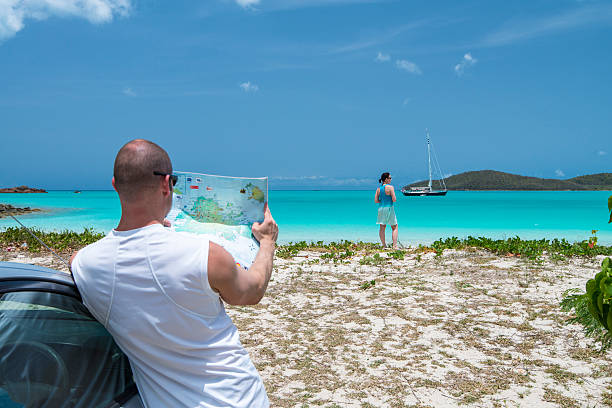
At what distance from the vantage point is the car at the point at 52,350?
1652 millimetres

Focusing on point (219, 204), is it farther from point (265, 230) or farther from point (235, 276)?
point (235, 276)

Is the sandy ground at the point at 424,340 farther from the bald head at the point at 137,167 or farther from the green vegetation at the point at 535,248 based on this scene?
the bald head at the point at 137,167

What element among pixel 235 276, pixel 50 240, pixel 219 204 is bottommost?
pixel 50 240

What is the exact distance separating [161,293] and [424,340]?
13.8 feet

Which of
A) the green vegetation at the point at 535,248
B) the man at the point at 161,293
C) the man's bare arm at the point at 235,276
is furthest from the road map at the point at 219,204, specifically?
the green vegetation at the point at 535,248

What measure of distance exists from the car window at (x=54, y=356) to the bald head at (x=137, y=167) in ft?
1.62

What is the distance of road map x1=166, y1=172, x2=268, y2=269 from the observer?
224 cm

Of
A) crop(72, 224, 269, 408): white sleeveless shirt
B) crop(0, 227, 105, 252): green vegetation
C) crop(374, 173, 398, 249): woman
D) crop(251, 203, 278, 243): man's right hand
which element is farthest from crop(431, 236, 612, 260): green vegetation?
crop(72, 224, 269, 408): white sleeveless shirt

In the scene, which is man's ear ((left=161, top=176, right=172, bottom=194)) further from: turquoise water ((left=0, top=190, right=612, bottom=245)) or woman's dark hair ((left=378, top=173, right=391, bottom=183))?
turquoise water ((left=0, top=190, right=612, bottom=245))

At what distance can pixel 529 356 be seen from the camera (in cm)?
480

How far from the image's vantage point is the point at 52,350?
1.77 metres

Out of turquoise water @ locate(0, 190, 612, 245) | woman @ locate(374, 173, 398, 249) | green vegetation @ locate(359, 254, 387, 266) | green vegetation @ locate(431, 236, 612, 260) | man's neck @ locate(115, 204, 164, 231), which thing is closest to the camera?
man's neck @ locate(115, 204, 164, 231)

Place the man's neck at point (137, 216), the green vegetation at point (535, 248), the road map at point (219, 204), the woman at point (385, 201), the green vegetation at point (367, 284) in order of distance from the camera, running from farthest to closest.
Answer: the woman at point (385, 201)
the green vegetation at point (535, 248)
the green vegetation at point (367, 284)
the road map at point (219, 204)
the man's neck at point (137, 216)

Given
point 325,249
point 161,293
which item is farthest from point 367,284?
point 161,293
